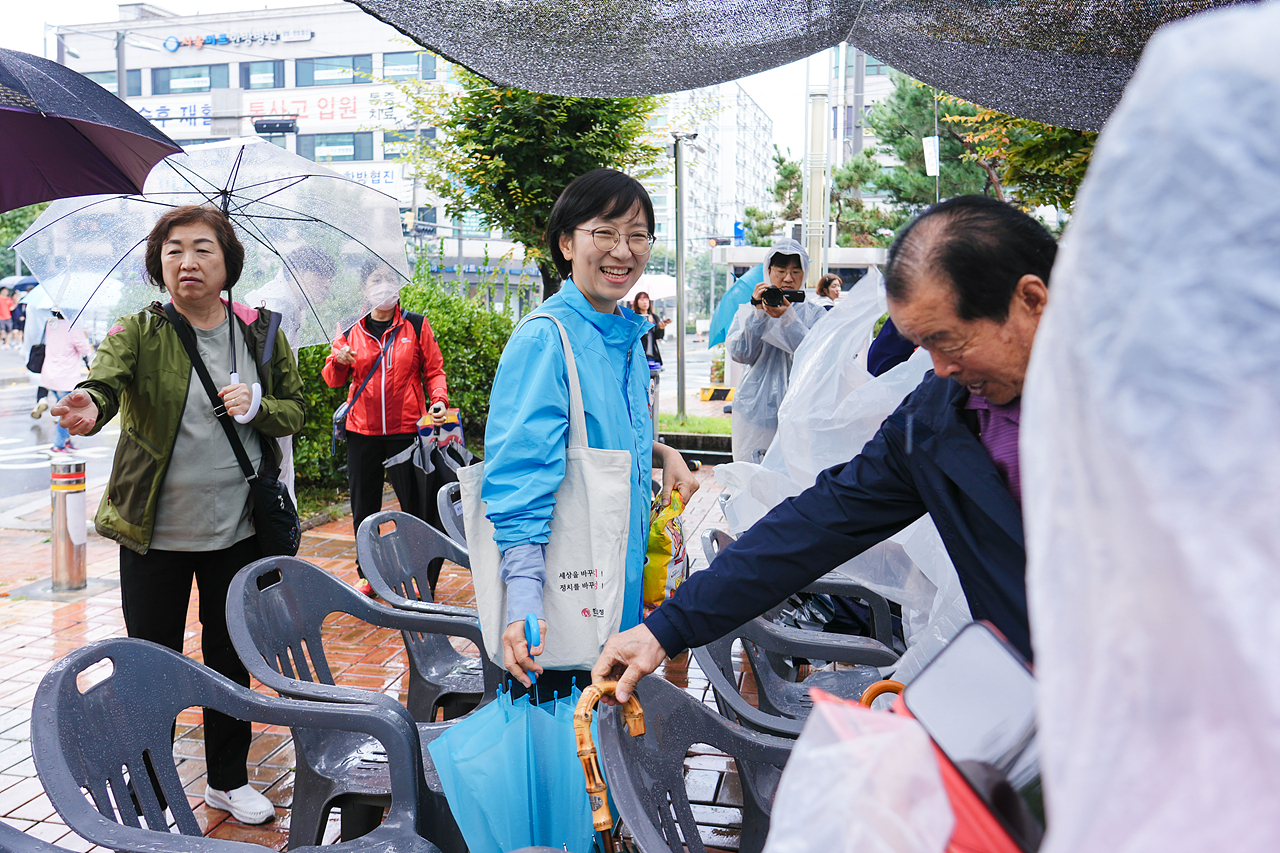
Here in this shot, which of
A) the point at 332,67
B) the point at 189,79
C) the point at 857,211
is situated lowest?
the point at 857,211

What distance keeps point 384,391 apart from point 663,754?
157 inches

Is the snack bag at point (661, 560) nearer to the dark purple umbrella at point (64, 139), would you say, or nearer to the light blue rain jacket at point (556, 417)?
the light blue rain jacket at point (556, 417)

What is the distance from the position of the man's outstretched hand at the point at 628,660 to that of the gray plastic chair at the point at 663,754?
2.0 inches

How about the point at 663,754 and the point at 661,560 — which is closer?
the point at 663,754

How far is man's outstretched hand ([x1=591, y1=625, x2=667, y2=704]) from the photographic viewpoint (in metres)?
1.61

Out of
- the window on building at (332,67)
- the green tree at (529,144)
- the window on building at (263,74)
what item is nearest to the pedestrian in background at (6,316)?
the green tree at (529,144)

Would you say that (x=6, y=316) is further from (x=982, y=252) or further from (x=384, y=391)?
(x=982, y=252)

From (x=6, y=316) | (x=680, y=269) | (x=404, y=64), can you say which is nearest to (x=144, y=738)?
(x=680, y=269)

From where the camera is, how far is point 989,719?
753mm

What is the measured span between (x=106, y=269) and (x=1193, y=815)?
394 centimetres

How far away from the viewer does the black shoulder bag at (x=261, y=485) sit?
9.62ft

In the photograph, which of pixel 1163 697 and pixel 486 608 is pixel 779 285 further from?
pixel 1163 697

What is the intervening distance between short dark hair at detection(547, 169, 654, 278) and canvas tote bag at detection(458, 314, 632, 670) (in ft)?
1.01

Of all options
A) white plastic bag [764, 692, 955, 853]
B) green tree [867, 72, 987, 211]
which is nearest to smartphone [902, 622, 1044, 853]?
white plastic bag [764, 692, 955, 853]
